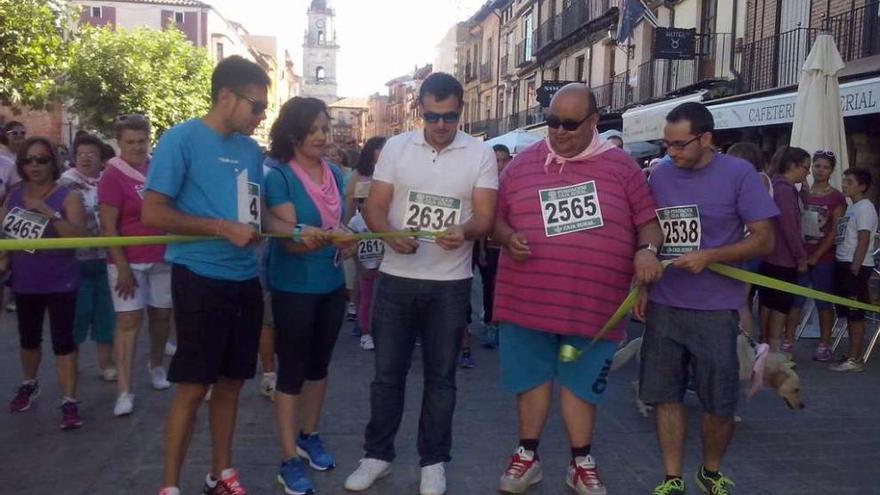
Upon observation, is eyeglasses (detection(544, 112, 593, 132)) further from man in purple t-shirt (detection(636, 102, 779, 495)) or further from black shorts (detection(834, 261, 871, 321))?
black shorts (detection(834, 261, 871, 321))

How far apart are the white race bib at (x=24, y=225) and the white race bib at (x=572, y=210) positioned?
315 cm

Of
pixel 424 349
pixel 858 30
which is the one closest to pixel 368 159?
pixel 424 349

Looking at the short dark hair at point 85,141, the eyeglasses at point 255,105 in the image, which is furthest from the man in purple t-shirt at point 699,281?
the short dark hair at point 85,141

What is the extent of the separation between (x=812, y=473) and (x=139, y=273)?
436 centimetres

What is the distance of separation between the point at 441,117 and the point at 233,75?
101 cm

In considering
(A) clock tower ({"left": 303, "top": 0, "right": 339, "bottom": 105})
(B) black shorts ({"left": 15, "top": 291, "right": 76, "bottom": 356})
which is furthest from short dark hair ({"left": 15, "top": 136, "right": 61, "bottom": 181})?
(A) clock tower ({"left": 303, "top": 0, "right": 339, "bottom": 105})

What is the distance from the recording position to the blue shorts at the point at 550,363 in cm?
436

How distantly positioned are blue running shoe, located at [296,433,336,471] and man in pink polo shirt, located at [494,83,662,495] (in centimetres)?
98

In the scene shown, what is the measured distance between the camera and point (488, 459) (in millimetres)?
4973

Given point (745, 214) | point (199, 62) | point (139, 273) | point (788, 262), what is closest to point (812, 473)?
point (745, 214)

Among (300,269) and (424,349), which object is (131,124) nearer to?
(300,269)

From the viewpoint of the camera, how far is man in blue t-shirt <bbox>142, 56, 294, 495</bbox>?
3680 millimetres

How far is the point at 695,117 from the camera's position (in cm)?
408

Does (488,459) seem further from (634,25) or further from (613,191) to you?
(634,25)
